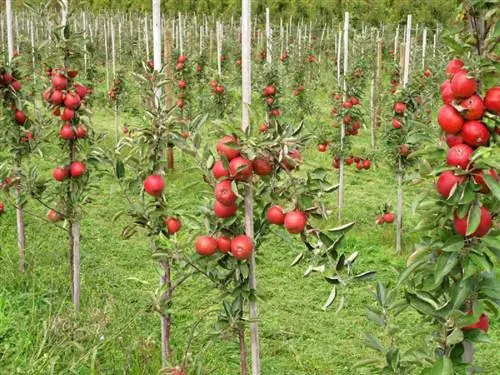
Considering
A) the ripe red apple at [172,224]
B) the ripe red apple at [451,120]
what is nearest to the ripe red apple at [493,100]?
the ripe red apple at [451,120]

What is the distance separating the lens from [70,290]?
5.26 metres

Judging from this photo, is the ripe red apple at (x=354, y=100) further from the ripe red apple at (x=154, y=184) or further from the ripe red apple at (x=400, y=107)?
the ripe red apple at (x=154, y=184)

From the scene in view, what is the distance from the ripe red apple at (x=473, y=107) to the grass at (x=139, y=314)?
104 cm

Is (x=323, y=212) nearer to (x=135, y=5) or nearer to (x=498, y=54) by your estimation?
(x=498, y=54)

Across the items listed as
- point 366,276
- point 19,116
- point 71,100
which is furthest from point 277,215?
point 19,116

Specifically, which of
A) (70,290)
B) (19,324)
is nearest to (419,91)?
(70,290)

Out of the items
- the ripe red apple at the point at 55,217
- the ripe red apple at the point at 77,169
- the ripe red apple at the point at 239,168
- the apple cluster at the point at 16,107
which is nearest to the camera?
the ripe red apple at the point at 239,168

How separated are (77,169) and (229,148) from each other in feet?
8.09

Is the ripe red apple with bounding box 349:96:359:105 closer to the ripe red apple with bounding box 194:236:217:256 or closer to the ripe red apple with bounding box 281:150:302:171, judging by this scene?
the ripe red apple with bounding box 281:150:302:171

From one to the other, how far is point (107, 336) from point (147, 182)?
1.66m

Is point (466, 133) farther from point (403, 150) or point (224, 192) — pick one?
point (403, 150)

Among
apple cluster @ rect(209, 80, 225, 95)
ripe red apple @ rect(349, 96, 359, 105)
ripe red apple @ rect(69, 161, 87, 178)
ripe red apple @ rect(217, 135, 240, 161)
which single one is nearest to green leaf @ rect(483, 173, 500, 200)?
ripe red apple @ rect(217, 135, 240, 161)

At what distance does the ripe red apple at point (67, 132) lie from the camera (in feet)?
14.3

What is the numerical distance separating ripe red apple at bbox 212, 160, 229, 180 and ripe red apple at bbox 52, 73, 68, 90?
231cm
